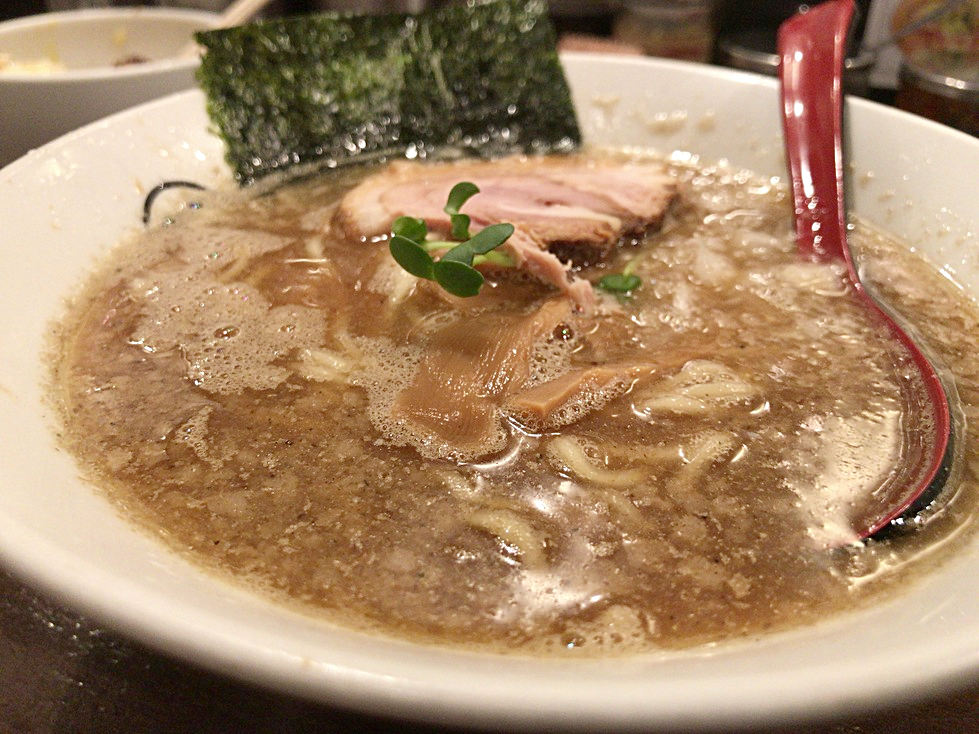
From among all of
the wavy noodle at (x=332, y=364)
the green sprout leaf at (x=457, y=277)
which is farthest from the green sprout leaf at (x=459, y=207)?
the wavy noodle at (x=332, y=364)

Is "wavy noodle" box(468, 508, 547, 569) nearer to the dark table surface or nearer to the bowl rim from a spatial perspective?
the dark table surface

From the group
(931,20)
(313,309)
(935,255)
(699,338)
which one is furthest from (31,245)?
(931,20)

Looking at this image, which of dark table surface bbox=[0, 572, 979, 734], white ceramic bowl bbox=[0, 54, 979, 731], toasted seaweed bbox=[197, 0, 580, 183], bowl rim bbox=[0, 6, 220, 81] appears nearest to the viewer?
white ceramic bowl bbox=[0, 54, 979, 731]

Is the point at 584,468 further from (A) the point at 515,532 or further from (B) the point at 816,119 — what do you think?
(B) the point at 816,119

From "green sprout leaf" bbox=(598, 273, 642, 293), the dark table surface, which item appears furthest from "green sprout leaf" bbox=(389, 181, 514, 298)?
the dark table surface

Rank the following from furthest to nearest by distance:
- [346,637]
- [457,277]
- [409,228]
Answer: [409,228], [457,277], [346,637]

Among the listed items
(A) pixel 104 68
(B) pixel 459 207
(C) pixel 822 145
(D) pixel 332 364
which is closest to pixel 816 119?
(C) pixel 822 145
